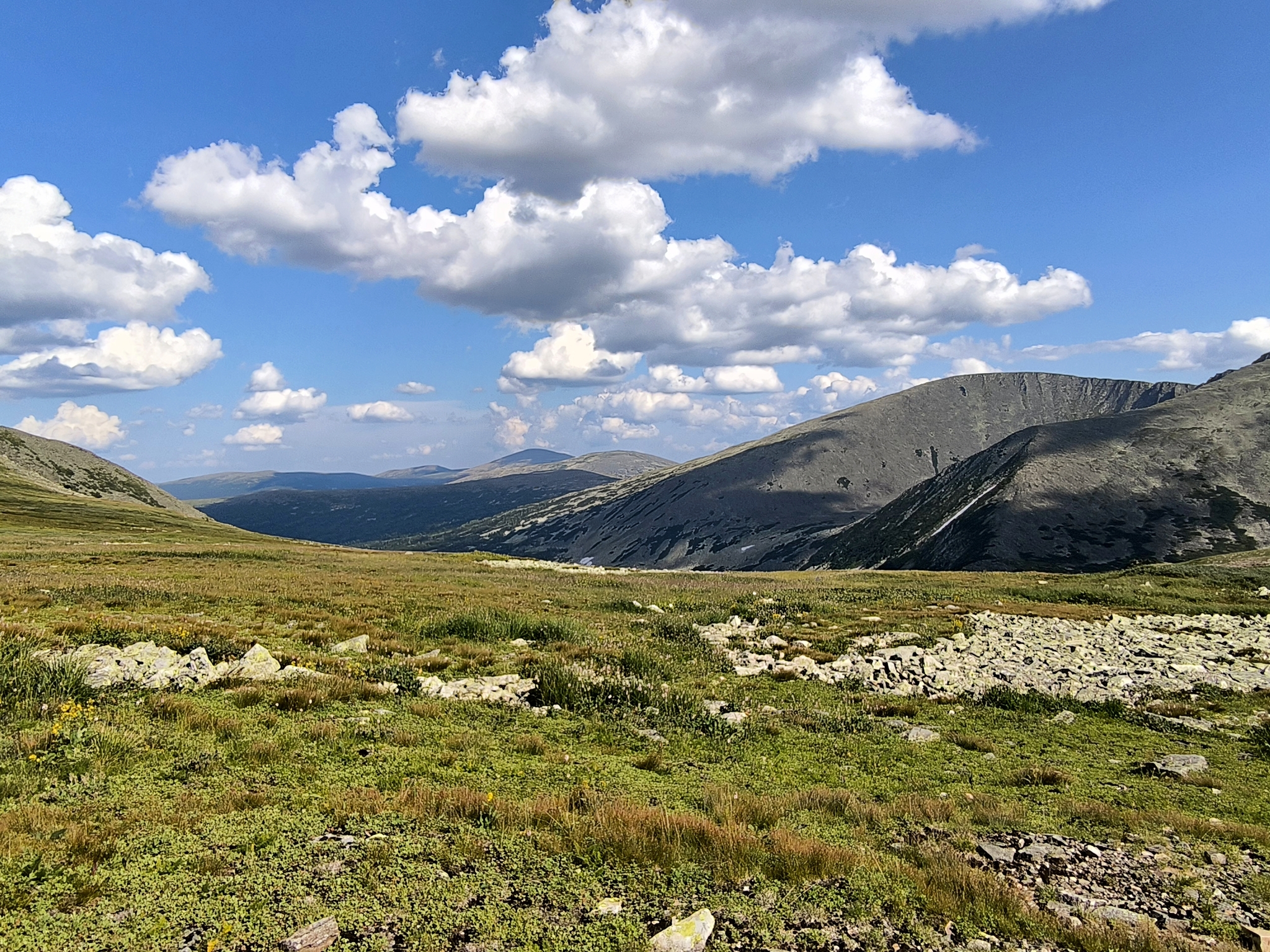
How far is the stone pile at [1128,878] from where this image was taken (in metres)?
7.04

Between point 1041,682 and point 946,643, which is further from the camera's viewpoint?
point 946,643

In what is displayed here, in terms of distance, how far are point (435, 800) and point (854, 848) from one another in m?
5.60

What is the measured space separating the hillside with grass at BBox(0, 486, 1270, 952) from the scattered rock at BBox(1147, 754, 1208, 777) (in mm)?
167

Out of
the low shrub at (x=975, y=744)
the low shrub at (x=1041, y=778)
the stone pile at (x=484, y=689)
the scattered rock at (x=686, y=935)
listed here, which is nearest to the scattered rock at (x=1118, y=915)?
the low shrub at (x=1041, y=778)

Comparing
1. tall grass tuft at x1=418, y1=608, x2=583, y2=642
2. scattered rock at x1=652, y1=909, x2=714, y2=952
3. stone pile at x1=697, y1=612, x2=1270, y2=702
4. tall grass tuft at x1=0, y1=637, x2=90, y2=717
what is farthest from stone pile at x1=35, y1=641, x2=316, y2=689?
stone pile at x1=697, y1=612, x2=1270, y2=702

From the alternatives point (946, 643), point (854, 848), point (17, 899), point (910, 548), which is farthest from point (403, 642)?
point (910, 548)

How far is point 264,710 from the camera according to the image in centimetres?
1173

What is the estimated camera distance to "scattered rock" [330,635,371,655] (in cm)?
1722

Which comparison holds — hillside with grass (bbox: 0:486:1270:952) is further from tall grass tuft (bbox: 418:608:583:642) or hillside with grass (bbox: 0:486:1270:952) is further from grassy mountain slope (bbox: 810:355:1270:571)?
grassy mountain slope (bbox: 810:355:1270:571)

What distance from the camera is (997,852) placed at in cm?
829

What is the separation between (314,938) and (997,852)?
325 inches

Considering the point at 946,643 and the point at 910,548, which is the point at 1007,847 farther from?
the point at 910,548

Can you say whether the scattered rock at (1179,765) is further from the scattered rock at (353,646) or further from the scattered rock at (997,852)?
the scattered rock at (353,646)

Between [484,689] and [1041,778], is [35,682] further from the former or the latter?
[1041,778]
